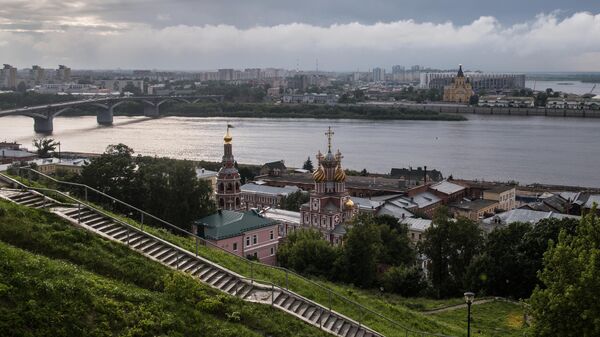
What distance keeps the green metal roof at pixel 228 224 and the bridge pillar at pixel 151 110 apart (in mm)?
50873

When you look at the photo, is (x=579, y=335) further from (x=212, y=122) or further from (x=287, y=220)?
(x=212, y=122)

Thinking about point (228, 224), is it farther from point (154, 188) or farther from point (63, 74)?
point (63, 74)

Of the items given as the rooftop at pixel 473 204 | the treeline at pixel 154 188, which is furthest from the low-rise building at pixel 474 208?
the treeline at pixel 154 188

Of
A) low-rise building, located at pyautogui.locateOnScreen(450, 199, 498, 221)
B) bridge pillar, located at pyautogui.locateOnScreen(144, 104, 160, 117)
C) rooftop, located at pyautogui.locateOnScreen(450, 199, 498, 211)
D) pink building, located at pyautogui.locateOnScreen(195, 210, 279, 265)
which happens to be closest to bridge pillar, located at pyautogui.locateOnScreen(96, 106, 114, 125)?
bridge pillar, located at pyautogui.locateOnScreen(144, 104, 160, 117)

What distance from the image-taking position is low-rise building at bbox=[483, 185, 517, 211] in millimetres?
22891

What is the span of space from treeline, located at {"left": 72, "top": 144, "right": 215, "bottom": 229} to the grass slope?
274 inches

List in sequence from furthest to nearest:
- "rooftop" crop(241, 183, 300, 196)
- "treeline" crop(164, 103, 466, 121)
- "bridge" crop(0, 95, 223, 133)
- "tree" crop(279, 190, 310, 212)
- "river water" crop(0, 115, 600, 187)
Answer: "treeline" crop(164, 103, 466, 121) < "bridge" crop(0, 95, 223, 133) < "river water" crop(0, 115, 600, 187) < "rooftop" crop(241, 183, 300, 196) < "tree" crop(279, 190, 310, 212)

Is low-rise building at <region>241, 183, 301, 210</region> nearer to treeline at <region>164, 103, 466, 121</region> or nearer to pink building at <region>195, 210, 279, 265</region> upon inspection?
pink building at <region>195, 210, 279, 265</region>

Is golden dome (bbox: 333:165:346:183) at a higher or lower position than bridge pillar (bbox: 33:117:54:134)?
higher

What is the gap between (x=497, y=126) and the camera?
175ft


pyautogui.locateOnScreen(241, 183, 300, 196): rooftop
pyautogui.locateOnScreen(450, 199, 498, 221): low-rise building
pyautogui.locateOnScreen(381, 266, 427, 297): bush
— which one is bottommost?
pyautogui.locateOnScreen(450, 199, 498, 221): low-rise building

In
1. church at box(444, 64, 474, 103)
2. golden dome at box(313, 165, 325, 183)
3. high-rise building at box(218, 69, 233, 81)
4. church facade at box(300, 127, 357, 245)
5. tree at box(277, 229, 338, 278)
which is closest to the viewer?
tree at box(277, 229, 338, 278)

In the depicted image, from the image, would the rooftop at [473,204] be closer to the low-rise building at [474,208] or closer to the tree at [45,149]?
the low-rise building at [474,208]

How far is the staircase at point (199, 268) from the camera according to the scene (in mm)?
5828
